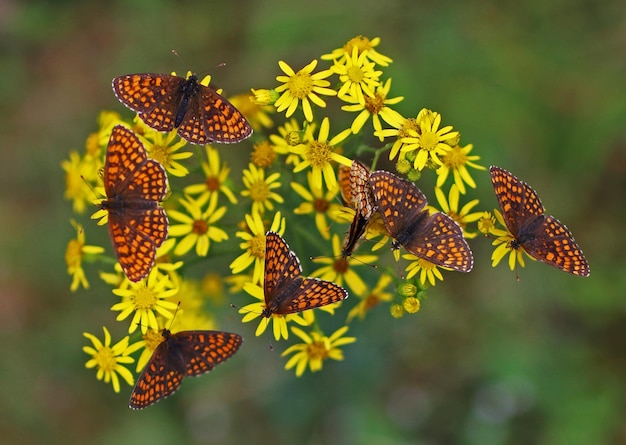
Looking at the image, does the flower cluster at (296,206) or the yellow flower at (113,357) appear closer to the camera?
the flower cluster at (296,206)

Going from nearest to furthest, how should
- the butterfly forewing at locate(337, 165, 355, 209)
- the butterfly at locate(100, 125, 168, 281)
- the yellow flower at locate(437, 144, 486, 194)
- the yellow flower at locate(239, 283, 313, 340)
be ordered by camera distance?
the butterfly at locate(100, 125, 168, 281) < the yellow flower at locate(239, 283, 313, 340) < the butterfly forewing at locate(337, 165, 355, 209) < the yellow flower at locate(437, 144, 486, 194)

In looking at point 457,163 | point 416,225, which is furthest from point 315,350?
point 457,163

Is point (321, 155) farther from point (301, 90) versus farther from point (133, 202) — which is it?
point (133, 202)

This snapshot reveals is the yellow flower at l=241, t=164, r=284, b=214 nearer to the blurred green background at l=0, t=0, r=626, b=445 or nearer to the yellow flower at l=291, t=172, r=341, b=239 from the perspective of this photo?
the yellow flower at l=291, t=172, r=341, b=239

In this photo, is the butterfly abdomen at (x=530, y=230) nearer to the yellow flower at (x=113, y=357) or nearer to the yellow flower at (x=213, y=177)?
the yellow flower at (x=213, y=177)

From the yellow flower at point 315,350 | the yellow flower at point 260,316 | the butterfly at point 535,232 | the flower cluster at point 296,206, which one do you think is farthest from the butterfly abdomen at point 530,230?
the yellow flower at point 260,316

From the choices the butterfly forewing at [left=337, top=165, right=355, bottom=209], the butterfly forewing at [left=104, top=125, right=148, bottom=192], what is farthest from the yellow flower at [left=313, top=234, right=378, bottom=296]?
the butterfly forewing at [left=104, top=125, right=148, bottom=192]
